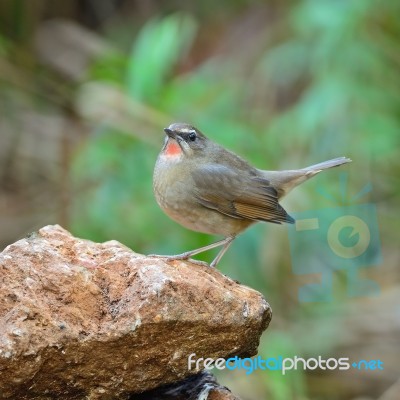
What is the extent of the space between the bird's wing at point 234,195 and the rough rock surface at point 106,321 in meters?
0.97

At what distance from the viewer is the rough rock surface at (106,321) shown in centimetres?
321

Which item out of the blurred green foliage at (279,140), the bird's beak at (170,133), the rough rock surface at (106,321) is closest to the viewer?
the rough rock surface at (106,321)

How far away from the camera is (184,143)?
183 inches

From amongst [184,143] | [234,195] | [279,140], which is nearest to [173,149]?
[184,143]

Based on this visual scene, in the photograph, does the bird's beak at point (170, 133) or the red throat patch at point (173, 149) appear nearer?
the bird's beak at point (170, 133)

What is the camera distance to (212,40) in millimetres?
12398

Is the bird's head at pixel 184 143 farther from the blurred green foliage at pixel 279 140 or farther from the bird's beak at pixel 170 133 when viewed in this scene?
the blurred green foliage at pixel 279 140

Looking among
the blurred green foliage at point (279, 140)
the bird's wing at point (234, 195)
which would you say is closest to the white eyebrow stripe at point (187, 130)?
the bird's wing at point (234, 195)

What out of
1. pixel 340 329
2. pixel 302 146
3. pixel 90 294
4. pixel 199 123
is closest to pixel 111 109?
pixel 199 123

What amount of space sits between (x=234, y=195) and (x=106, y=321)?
5.09ft

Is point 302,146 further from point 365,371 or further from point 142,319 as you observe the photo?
point 142,319

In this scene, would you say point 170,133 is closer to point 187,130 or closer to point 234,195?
point 187,130

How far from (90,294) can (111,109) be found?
11.0ft

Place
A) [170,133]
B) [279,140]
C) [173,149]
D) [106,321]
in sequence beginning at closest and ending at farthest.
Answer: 1. [106,321]
2. [170,133]
3. [173,149]
4. [279,140]
